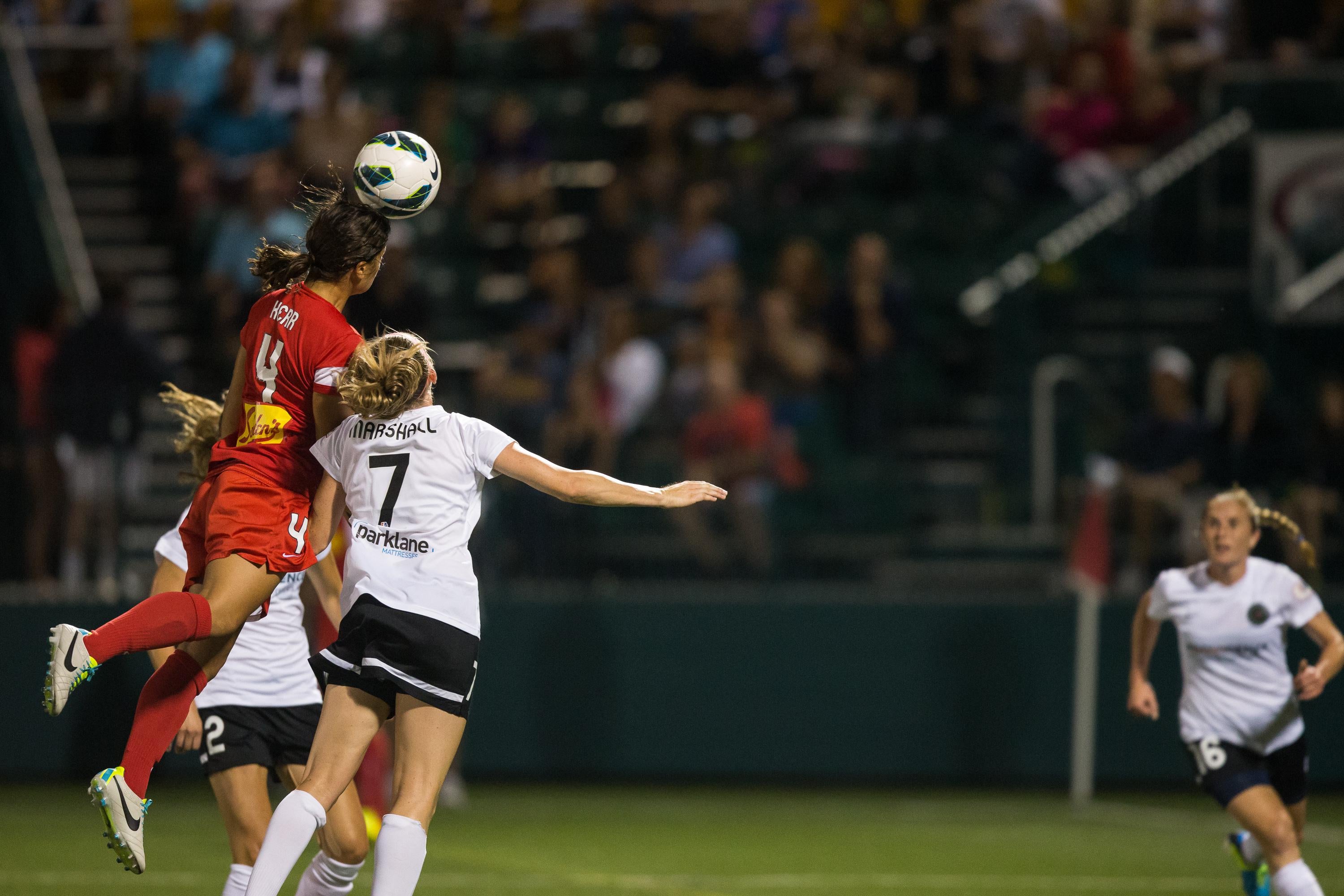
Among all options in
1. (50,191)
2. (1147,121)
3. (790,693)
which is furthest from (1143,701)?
(50,191)

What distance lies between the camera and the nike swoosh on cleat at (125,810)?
605cm

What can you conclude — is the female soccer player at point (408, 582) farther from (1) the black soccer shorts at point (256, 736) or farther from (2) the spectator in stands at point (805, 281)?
(2) the spectator in stands at point (805, 281)

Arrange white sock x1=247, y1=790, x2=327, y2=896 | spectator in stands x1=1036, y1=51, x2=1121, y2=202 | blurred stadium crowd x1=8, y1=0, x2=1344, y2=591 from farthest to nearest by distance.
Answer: spectator in stands x1=1036, y1=51, x2=1121, y2=202
blurred stadium crowd x1=8, y1=0, x2=1344, y2=591
white sock x1=247, y1=790, x2=327, y2=896

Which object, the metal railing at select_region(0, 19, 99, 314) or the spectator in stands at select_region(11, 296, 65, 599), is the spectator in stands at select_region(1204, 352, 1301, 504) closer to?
the spectator in stands at select_region(11, 296, 65, 599)

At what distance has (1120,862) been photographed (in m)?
10.3

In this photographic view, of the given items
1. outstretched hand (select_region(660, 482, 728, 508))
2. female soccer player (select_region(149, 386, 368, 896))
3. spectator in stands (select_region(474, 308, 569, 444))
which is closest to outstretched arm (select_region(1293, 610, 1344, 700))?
outstretched hand (select_region(660, 482, 728, 508))

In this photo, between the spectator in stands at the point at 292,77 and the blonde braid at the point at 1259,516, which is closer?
the blonde braid at the point at 1259,516

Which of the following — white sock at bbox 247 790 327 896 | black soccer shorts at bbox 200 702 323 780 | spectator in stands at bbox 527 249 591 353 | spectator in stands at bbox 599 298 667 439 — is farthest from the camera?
spectator in stands at bbox 527 249 591 353

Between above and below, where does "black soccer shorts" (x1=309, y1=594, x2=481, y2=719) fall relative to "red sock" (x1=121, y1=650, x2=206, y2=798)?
above

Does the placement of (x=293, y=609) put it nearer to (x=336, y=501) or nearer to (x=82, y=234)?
(x=336, y=501)

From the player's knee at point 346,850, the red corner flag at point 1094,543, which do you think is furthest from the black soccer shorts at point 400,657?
the red corner flag at point 1094,543

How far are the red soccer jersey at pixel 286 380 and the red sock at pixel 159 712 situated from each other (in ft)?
2.28

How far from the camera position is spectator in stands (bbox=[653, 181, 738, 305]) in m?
15.4

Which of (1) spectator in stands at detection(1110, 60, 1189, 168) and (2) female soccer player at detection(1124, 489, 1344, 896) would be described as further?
(1) spectator in stands at detection(1110, 60, 1189, 168)
